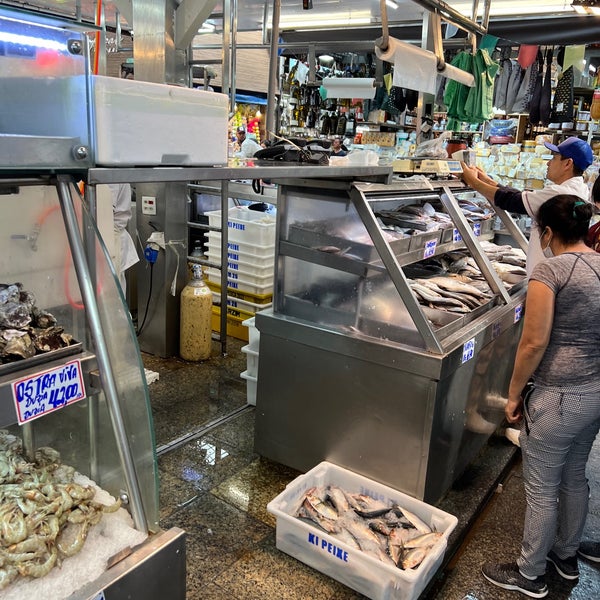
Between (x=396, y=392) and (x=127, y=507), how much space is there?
1862 millimetres

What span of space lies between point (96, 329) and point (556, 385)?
2108 millimetres

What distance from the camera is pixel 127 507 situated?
4.83 ft

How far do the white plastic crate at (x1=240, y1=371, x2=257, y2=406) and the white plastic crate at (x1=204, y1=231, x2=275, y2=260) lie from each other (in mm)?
1461

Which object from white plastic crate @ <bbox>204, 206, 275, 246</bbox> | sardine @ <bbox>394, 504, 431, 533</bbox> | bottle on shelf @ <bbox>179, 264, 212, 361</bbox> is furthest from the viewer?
white plastic crate @ <bbox>204, 206, 275, 246</bbox>

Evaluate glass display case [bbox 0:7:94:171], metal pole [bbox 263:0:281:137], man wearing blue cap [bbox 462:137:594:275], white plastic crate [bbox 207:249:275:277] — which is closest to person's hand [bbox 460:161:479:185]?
man wearing blue cap [bbox 462:137:594:275]

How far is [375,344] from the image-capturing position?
306cm

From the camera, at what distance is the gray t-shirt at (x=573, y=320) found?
2463 mm

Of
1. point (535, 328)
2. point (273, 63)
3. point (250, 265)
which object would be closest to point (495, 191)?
point (535, 328)

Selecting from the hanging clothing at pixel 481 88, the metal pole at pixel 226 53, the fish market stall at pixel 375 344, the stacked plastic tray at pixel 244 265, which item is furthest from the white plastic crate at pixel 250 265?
the metal pole at pixel 226 53

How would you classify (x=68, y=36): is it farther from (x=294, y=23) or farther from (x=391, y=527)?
(x=294, y=23)

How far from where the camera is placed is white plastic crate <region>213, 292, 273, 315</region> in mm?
5586

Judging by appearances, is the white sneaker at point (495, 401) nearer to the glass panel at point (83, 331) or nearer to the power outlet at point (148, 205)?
the glass panel at point (83, 331)

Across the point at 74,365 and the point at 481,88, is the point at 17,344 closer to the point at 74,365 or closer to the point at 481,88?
the point at 74,365

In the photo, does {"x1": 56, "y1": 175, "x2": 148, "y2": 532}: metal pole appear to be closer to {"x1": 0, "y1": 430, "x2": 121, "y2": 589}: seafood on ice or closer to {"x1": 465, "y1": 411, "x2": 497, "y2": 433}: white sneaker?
{"x1": 0, "y1": 430, "x2": 121, "y2": 589}: seafood on ice
